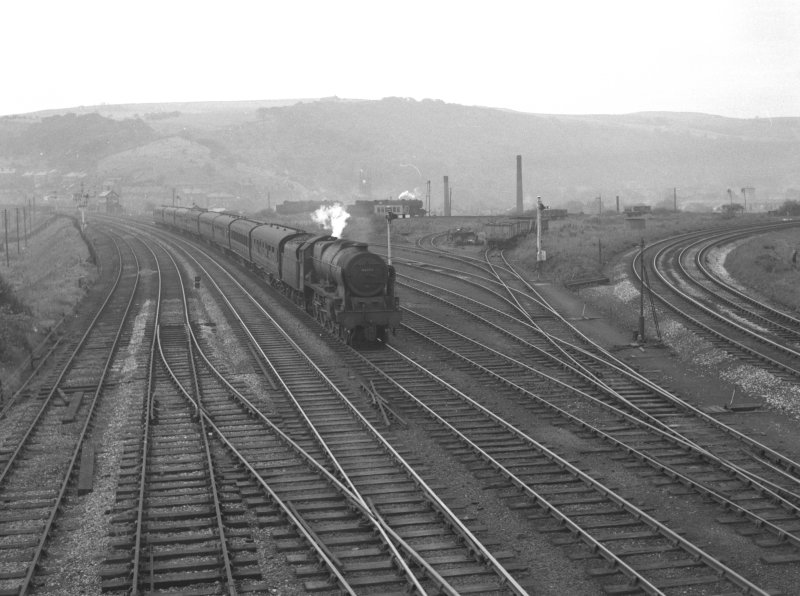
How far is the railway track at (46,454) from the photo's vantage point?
38.2 ft

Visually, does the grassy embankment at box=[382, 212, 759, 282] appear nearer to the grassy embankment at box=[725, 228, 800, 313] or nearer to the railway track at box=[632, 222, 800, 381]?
the railway track at box=[632, 222, 800, 381]

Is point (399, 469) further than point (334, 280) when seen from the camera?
No

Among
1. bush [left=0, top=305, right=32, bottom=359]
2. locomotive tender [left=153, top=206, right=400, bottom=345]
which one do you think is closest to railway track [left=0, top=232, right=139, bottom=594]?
bush [left=0, top=305, right=32, bottom=359]

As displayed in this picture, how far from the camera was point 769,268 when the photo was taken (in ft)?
120

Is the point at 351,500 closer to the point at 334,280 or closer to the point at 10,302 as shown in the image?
the point at 334,280

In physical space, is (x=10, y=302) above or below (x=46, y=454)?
above

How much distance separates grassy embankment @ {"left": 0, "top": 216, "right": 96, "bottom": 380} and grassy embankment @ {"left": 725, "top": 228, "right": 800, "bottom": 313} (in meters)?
25.9

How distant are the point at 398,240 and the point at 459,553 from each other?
59031mm

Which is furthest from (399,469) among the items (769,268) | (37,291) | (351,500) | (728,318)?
(37,291)

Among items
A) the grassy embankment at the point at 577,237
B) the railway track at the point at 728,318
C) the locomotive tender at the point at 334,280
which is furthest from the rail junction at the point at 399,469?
the grassy embankment at the point at 577,237

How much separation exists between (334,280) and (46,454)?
12.3 metres

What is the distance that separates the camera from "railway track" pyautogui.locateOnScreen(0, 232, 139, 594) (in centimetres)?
1166

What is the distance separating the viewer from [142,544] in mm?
11680

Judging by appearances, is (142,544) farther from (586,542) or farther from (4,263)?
(4,263)
